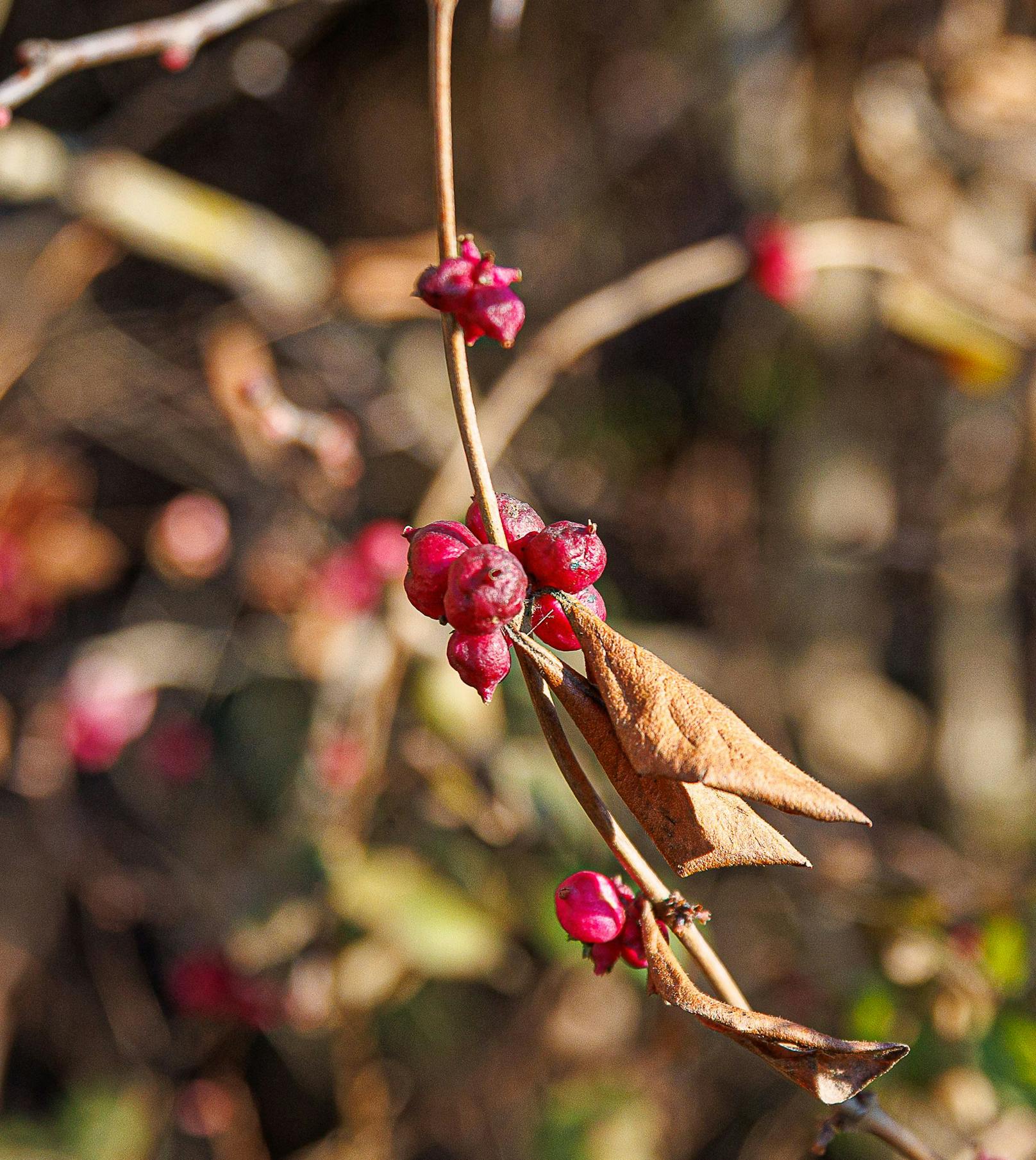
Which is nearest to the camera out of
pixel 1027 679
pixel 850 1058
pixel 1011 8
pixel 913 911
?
pixel 850 1058

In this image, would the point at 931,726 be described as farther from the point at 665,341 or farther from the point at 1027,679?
the point at 665,341

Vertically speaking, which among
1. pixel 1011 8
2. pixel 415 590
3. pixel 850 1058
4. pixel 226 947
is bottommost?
pixel 226 947

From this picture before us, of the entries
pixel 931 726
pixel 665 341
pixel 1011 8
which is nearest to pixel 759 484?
pixel 665 341

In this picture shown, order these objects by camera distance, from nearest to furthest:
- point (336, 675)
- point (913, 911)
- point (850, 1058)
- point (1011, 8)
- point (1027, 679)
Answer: point (850, 1058) → point (913, 911) → point (336, 675) → point (1011, 8) → point (1027, 679)

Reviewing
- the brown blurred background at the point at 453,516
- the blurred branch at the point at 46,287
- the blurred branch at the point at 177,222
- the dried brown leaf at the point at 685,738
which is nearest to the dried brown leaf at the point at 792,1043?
the dried brown leaf at the point at 685,738

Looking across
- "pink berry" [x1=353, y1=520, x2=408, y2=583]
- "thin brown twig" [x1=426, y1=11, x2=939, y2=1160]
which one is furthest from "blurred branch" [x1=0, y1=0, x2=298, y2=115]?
"pink berry" [x1=353, y1=520, x2=408, y2=583]

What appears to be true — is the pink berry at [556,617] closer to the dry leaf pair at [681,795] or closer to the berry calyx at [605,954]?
the dry leaf pair at [681,795]

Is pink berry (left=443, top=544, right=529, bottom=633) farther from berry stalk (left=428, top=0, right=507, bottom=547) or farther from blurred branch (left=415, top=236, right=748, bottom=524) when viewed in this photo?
blurred branch (left=415, top=236, right=748, bottom=524)
